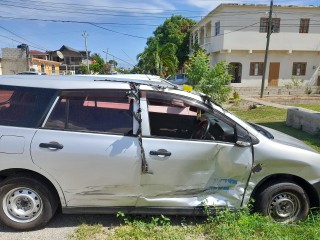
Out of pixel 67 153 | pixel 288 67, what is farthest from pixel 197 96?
pixel 288 67

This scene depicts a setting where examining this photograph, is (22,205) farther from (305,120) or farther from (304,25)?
(304,25)

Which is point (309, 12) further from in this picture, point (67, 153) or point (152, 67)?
point (67, 153)

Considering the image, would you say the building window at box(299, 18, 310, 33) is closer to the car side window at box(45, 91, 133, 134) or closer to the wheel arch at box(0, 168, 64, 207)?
the car side window at box(45, 91, 133, 134)

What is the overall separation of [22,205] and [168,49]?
22743 millimetres

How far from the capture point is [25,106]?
9.75 feet

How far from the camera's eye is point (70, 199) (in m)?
2.98

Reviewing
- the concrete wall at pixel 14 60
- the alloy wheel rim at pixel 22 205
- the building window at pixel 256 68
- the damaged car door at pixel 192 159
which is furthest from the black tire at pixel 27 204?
the concrete wall at pixel 14 60

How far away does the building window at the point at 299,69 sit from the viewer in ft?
78.8

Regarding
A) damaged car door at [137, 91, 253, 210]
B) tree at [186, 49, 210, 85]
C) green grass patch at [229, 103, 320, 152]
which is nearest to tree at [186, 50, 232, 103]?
tree at [186, 49, 210, 85]

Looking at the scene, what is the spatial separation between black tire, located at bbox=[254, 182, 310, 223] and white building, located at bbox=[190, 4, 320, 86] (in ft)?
68.2

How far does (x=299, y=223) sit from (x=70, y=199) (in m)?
2.58

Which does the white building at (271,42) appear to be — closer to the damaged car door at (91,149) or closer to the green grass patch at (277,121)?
the green grass patch at (277,121)

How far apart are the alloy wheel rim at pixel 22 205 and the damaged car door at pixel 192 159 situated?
1128 millimetres

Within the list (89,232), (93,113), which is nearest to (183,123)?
(93,113)
